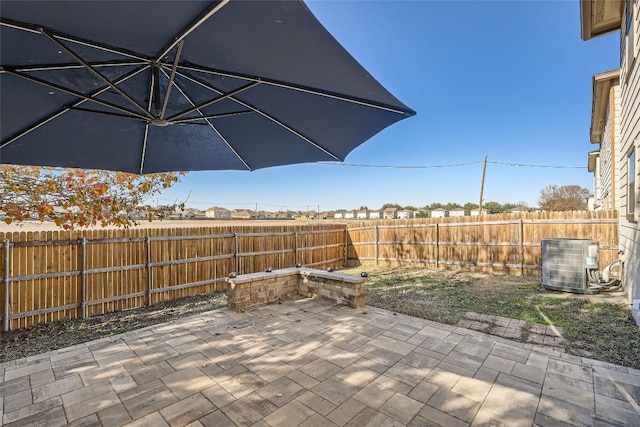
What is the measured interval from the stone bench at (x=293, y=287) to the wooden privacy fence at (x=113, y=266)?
223 centimetres

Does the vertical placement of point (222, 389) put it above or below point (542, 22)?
below

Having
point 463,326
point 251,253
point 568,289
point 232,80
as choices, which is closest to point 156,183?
point 251,253

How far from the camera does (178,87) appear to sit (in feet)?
8.43

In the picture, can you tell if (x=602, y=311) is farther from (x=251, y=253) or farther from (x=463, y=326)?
(x=251, y=253)

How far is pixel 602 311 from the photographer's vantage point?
15.9 feet

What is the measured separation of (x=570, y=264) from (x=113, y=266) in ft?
30.2

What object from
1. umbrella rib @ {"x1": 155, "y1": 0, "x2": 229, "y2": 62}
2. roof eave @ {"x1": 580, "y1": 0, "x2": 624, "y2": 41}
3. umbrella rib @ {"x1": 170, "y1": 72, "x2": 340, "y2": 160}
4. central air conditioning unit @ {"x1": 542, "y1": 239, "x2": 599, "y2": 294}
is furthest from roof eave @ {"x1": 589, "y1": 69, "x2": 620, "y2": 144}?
umbrella rib @ {"x1": 155, "y1": 0, "x2": 229, "y2": 62}

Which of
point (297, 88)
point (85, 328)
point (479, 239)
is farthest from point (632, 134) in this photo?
point (85, 328)

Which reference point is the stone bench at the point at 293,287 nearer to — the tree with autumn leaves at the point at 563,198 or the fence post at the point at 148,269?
the fence post at the point at 148,269

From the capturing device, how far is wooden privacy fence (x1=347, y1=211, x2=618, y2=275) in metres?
7.24

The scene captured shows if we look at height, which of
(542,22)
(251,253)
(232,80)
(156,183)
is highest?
(542,22)

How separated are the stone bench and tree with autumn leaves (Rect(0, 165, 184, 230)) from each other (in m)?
2.40

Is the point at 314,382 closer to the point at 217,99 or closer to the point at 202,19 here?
the point at 217,99

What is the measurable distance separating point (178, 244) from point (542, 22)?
35.9 feet
